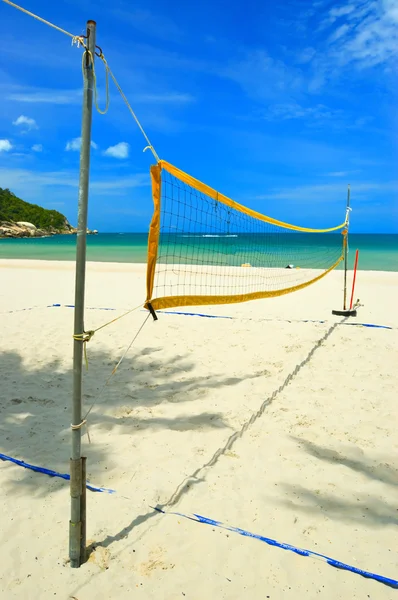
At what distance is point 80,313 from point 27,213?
82.1 m

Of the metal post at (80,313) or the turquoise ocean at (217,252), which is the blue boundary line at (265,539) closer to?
the metal post at (80,313)

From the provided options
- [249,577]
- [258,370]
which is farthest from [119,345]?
[249,577]

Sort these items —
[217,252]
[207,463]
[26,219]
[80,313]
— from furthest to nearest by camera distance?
1. [26,219]
2. [217,252]
3. [207,463]
4. [80,313]

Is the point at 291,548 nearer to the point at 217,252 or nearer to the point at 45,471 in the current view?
the point at 45,471

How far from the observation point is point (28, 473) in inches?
106

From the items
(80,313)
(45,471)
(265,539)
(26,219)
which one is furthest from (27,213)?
(265,539)

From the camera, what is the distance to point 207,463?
2883mm

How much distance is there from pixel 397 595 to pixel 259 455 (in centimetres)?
123

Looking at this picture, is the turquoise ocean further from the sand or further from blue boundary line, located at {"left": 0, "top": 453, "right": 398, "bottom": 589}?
blue boundary line, located at {"left": 0, "top": 453, "right": 398, "bottom": 589}

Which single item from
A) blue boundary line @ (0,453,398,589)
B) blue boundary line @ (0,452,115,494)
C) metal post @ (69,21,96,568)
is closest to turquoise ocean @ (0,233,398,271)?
blue boundary line @ (0,452,115,494)

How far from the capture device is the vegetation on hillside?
2753 inches

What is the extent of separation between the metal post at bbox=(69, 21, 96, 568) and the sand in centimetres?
16

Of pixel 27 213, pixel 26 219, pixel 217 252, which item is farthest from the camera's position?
pixel 27 213

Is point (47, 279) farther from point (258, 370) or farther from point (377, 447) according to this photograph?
point (377, 447)
